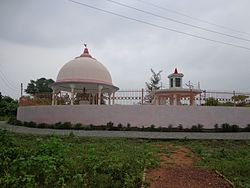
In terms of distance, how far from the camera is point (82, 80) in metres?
21.2

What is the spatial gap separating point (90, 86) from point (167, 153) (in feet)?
43.6

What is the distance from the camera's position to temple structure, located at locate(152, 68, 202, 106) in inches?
805

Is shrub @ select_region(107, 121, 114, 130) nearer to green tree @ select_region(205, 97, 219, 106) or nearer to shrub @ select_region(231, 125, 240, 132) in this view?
green tree @ select_region(205, 97, 219, 106)

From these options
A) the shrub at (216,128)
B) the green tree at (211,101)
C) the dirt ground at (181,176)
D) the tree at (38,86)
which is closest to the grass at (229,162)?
the dirt ground at (181,176)

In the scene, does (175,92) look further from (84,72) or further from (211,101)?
(84,72)

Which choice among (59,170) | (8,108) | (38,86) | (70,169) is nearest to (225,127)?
(70,169)

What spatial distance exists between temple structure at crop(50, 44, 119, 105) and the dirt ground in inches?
516

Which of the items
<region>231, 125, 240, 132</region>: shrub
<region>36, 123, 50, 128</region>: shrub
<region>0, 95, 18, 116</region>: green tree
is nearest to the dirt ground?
<region>231, 125, 240, 132</region>: shrub

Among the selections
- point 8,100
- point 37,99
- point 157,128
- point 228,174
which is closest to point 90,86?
point 37,99

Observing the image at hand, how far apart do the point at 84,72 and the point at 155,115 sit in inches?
255

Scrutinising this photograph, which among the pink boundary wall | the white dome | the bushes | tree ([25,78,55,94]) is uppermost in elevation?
tree ([25,78,55,94])

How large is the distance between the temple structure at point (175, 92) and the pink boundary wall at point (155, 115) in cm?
184

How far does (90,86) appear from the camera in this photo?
73.6 ft

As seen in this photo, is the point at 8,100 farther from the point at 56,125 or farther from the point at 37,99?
the point at 56,125
